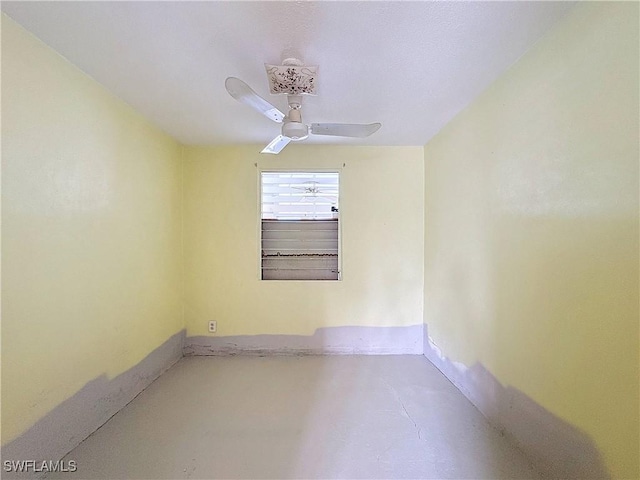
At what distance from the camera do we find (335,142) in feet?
11.4

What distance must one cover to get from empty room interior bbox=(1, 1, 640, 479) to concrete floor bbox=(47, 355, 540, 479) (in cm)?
2

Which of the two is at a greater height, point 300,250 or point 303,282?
point 300,250

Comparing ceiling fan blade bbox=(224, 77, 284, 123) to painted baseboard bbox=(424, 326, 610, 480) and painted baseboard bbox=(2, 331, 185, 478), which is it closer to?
painted baseboard bbox=(2, 331, 185, 478)

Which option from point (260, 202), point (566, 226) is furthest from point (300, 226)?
point (566, 226)

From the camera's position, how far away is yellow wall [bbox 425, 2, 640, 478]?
126 cm

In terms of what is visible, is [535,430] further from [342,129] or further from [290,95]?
[290,95]

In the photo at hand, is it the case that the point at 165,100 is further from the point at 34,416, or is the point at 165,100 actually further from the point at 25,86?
the point at 34,416

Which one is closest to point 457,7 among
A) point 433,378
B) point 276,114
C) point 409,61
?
point 409,61

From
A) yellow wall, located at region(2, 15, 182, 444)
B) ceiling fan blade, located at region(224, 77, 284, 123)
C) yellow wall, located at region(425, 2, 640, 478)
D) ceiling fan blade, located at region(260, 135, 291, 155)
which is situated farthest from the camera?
ceiling fan blade, located at region(260, 135, 291, 155)

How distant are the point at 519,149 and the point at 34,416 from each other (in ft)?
9.97

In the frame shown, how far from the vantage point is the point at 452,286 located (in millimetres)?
2863

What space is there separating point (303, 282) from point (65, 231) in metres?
2.25

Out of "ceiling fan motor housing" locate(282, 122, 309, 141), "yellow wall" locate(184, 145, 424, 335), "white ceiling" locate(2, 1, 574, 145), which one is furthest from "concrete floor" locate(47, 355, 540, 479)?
"white ceiling" locate(2, 1, 574, 145)

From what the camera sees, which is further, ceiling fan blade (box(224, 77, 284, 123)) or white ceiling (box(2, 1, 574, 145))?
ceiling fan blade (box(224, 77, 284, 123))
